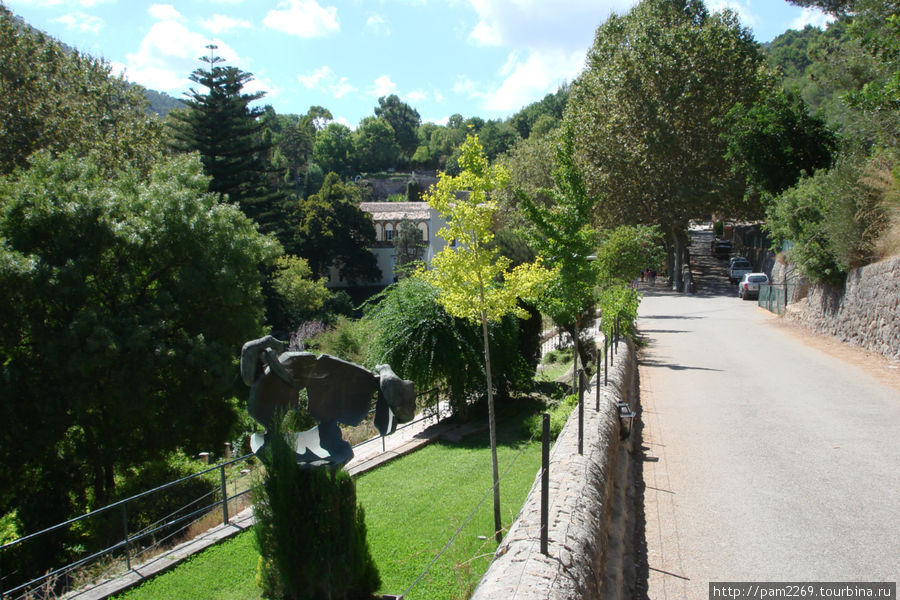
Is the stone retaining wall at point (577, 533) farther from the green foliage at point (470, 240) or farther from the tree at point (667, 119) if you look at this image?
the tree at point (667, 119)

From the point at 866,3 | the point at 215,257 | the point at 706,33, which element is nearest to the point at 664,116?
the point at 706,33

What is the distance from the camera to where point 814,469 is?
358 inches

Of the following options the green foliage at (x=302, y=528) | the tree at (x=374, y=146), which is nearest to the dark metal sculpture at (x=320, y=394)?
the green foliage at (x=302, y=528)

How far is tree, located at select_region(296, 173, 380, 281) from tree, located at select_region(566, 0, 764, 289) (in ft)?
70.9

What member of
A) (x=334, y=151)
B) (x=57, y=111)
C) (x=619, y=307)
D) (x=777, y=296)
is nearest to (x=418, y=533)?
(x=619, y=307)

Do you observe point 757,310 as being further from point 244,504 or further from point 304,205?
point 304,205

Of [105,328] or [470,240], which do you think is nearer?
[470,240]

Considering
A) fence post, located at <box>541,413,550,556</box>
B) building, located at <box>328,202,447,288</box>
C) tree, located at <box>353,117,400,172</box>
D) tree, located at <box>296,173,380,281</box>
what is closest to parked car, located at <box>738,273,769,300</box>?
building, located at <box>328,202,447,288</box>

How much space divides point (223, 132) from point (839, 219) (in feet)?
105

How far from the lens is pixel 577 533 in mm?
5672

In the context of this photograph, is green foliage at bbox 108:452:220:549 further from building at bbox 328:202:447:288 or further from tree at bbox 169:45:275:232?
building at bbox 328:202:447:288

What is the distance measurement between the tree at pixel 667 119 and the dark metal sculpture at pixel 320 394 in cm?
3560

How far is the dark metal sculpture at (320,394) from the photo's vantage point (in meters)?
5.96

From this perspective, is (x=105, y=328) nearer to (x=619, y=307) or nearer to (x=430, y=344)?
(x=430, y=344)
